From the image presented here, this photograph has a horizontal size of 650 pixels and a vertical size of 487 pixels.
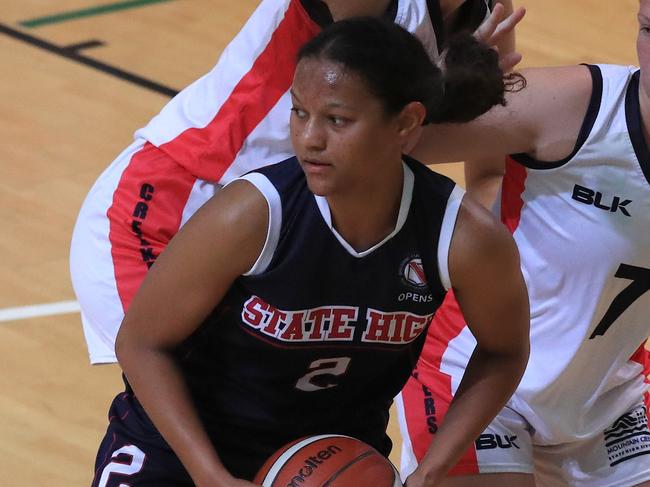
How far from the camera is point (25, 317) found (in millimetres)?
4707

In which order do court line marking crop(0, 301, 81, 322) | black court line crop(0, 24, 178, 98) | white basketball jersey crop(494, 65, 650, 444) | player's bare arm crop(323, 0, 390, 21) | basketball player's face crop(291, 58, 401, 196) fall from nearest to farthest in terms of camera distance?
basketball player's face crop(291, 58, 401, 196), player's bare arm crop(323, 0, 390, 21), white basketball jersey crop(494, 65, 650, 444), court line marking crop(0, 301, 81, 322), black court line crop(0, 24, 178, 98)

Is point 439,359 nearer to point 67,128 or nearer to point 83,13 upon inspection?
point 67,128

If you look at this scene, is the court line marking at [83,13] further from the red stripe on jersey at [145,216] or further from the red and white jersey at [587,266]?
the red and white jersey at [587,266]

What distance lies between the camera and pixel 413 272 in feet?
8.32

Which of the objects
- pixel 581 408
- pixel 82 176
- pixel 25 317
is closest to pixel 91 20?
pixel 82 176

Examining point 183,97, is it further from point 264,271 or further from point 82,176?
point 82,176

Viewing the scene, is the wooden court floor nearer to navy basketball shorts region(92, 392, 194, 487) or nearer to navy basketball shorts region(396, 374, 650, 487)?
navy basketball shorts region(396, 374, 650, 487)

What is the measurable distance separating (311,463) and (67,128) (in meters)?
3.80

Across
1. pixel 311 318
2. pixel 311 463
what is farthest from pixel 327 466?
pixel 311 318

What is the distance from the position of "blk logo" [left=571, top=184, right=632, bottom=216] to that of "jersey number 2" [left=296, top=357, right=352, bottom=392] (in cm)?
72

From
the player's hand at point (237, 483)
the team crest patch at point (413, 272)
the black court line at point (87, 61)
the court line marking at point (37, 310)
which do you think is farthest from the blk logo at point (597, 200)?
the black court line at point (87, 61)

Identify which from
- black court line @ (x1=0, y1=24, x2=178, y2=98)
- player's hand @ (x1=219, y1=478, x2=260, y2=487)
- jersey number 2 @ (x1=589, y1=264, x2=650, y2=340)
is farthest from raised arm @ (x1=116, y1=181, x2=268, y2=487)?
black court line @ (x1=0, y1=24, x2=178, y2=98)

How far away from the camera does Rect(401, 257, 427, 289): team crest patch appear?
8.29 feet

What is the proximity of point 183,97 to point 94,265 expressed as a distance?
Result: 46cm
